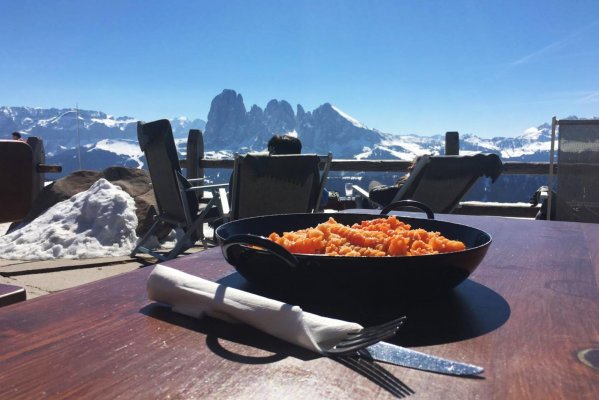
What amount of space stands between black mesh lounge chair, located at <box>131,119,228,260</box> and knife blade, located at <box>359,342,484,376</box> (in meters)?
4.23

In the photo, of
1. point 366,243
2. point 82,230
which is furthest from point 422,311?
point 82,230

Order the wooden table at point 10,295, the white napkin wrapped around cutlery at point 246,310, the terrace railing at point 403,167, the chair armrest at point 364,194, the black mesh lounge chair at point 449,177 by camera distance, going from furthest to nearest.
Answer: the terrace railing at point 403,167 → the chair armrest at point 364,194 → the black mesh lounge chair at point 449,177 → the wooden table at point 10,295 → the white napkin wrapped around cutlery at point 246,310

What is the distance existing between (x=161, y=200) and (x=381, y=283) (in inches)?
195

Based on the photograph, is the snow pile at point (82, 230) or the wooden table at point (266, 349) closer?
the wooden table at point (266, 349)

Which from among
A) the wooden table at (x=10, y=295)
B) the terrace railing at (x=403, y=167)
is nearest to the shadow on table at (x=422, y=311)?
the wooden table at (x=10, y=295)

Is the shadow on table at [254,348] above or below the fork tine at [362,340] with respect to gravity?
below

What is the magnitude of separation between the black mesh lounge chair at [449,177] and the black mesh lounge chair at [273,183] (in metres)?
0.84

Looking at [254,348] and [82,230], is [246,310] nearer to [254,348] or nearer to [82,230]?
[254,348]

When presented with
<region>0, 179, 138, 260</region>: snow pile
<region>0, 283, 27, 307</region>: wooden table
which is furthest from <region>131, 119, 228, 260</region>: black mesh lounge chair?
<region>0, 283, 27, 307</region>: wooden table

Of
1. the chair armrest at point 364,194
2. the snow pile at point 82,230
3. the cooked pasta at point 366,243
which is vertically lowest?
the snow pile at point 82,230

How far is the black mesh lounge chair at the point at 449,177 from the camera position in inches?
169

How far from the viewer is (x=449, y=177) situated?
4340 millimetres

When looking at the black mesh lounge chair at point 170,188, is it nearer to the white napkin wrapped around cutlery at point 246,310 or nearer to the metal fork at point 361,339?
the white napkin wrapped around cutlery at point 246,310

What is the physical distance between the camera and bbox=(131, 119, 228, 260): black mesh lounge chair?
486cm
